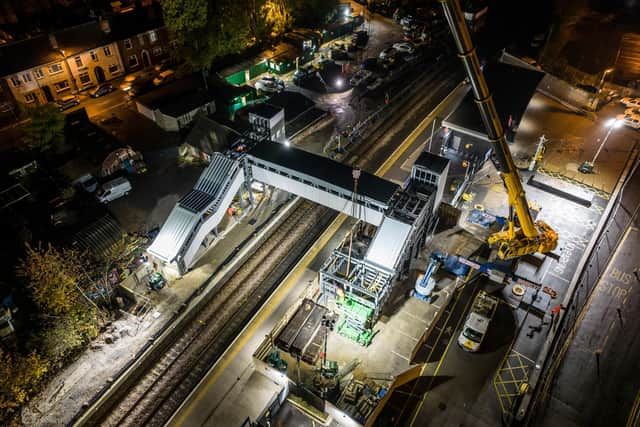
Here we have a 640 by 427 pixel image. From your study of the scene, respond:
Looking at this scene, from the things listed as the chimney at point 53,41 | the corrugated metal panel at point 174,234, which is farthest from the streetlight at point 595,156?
the chimney at point 53,41

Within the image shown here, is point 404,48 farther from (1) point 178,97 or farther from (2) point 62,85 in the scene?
(2) point 62,85

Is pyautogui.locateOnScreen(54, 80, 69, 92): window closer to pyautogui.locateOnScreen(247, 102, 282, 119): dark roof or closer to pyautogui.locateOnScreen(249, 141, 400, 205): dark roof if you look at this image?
pyautogui.locateOnScreen(247, 102, 282, 119): dark roof

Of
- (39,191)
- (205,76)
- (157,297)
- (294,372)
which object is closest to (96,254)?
(157,297)

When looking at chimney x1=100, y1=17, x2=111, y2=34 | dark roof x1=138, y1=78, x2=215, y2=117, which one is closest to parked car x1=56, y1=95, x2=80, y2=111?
dark roof x1=138, y1=78, x2=215, y2=117

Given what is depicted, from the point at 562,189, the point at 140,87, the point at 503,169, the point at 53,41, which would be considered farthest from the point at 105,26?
the point at 562,189

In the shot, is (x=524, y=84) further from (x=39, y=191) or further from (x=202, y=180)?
(x=39, y=191)
